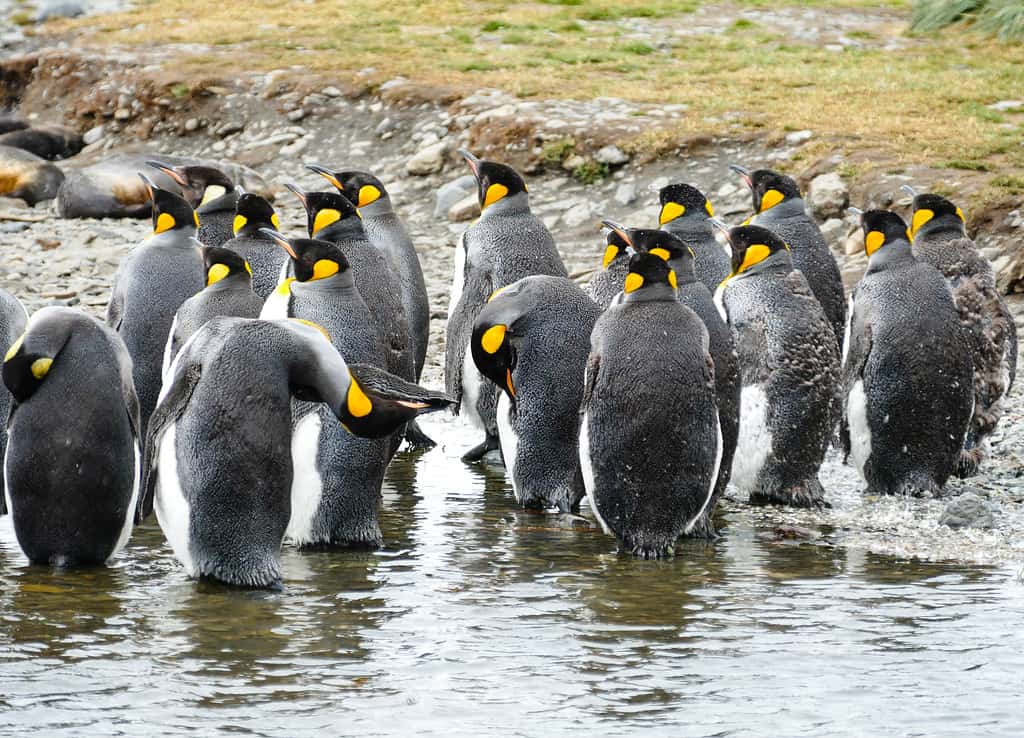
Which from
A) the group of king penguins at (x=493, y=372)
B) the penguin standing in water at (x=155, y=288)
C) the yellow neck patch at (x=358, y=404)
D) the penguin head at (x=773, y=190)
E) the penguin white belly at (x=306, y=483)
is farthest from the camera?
the penguin head at (x=773, y=190)

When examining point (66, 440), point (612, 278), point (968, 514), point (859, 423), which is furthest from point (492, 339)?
point (968, 514)

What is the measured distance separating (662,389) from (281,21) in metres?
14.2

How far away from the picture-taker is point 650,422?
18.4 ft

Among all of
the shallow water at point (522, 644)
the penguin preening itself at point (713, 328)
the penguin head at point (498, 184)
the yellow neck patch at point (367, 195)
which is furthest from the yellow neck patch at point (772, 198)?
the shallow water at point (522, 644)

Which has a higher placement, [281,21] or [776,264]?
[281,21]

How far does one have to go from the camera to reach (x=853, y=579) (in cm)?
524

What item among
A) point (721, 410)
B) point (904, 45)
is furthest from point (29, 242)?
point (904, 45)

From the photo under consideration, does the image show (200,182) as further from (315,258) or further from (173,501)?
(173,501)

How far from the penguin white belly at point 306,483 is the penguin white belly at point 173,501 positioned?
28.5 inches

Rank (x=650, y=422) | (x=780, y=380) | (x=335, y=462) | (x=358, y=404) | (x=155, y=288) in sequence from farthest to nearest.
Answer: (x=155, y=288)
(x=780, y=380)
(x=335, y=462)
(x=650, y=422)
(x=358, y=404)

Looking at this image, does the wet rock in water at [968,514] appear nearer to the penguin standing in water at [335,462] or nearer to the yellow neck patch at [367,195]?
the penguin standing in water at [335,462]

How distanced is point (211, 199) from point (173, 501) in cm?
373

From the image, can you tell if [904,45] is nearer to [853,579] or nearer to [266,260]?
[266,260]

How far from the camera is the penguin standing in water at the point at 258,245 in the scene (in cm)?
755
